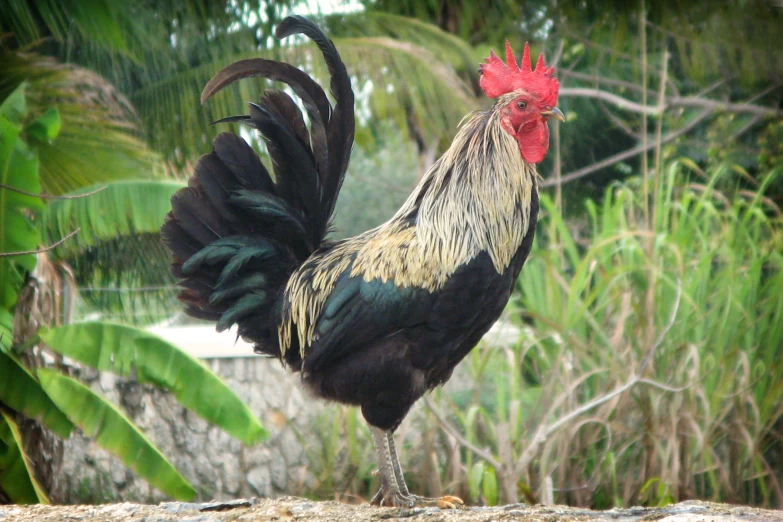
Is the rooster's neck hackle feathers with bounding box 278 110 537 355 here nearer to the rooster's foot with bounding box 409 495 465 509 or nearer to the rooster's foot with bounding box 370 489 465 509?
the rooster's foot with bounding box 370 489 465 509

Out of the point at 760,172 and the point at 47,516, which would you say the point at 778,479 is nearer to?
the point at 760,172

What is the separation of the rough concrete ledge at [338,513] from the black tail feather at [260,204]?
814 millimetres

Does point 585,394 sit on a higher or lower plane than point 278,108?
lower

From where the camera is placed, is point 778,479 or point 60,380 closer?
point 60,380

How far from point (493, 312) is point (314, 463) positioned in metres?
2.94

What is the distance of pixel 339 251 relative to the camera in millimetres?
3715

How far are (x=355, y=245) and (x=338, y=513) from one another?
1174 millimetres

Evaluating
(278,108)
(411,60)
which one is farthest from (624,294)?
(411,60)

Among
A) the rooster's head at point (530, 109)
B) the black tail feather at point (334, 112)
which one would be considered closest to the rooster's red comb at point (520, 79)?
the rooster's head at point (530, 109)

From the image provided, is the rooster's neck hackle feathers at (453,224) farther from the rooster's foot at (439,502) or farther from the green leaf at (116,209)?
the green leaf at (116,209)

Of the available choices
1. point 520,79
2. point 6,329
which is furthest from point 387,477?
point 6,329

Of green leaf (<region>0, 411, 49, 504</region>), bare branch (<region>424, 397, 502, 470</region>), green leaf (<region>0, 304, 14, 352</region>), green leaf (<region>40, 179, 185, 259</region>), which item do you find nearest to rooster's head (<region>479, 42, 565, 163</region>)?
bare branch (<region>424, 397, 502, 470</region>)

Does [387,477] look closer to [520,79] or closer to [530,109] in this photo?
[530,109]

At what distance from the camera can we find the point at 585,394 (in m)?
5.30
